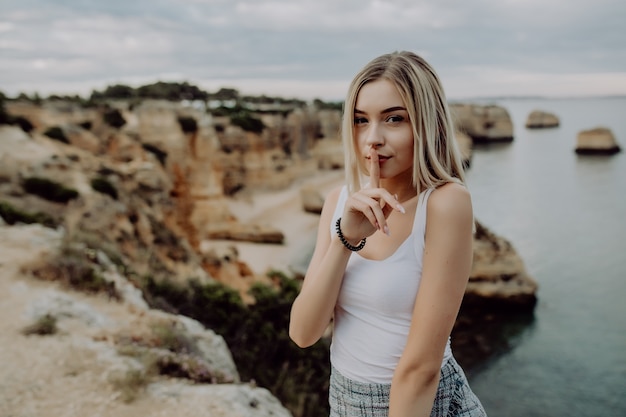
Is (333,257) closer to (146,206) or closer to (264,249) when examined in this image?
(146,206)

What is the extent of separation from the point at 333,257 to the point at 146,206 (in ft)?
41.4

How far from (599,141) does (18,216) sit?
71.7 meters

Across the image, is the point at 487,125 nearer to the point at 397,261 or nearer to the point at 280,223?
the point at 280,223

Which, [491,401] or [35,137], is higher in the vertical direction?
[35,137]

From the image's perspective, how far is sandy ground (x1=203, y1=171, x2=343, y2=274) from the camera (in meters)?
25.2

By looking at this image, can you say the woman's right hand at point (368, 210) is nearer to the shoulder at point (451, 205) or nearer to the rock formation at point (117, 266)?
the shoulder at point (451, 205)

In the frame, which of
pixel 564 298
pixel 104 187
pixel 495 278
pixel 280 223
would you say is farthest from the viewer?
pixel 280 223

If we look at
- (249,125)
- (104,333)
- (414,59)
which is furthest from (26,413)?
(249,125)

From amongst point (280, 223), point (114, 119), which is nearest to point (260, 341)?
point (114, 119)

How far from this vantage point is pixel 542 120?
386ft

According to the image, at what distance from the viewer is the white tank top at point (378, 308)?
162cm

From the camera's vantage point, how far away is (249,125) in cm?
3750

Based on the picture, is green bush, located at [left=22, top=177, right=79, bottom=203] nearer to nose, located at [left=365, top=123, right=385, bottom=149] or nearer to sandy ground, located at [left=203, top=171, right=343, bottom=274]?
nose, located at [left=365, top=123, right=385, bottom=149]

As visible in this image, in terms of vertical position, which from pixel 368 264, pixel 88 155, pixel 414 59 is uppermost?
pixel 414 59
